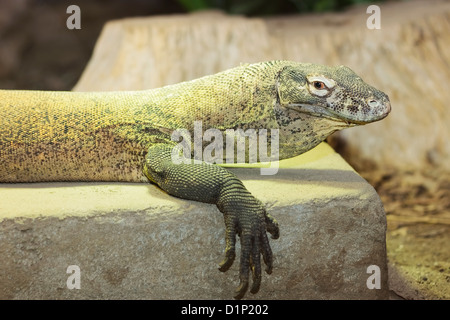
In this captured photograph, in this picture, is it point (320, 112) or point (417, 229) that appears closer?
point (320, 112)

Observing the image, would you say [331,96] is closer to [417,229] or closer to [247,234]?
[247,234]

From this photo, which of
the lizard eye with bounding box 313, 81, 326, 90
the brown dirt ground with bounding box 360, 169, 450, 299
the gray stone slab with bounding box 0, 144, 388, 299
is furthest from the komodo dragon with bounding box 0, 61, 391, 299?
the brown dirt ground with bounding box 360, 169, 450, 299

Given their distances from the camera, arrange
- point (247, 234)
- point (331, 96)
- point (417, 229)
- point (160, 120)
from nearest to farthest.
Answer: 1. point (247, 234)
2. point (331, 96)
3. point (160, 120)
4. point (417, 229)

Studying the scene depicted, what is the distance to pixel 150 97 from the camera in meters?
3.24

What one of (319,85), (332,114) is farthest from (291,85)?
(332,114)

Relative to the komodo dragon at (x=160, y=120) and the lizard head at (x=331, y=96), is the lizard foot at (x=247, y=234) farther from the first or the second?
the lizard head at (x=331, y=96)

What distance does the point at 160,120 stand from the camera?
10.2 ft

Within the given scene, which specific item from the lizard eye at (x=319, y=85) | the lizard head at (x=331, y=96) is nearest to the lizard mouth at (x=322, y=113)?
the lizard head at (x=331, y=96)

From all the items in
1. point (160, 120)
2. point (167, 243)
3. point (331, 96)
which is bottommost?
point (167, 243)

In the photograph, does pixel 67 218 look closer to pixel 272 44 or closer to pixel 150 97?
pixel 150 97

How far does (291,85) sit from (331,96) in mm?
236

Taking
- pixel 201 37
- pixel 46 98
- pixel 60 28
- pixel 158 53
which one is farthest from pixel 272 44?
pixel 60 28

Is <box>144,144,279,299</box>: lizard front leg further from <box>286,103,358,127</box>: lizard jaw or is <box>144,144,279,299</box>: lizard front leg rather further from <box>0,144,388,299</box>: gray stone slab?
<box>286,103,358,127</box>: lizard jaw

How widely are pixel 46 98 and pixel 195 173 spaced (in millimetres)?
1157
